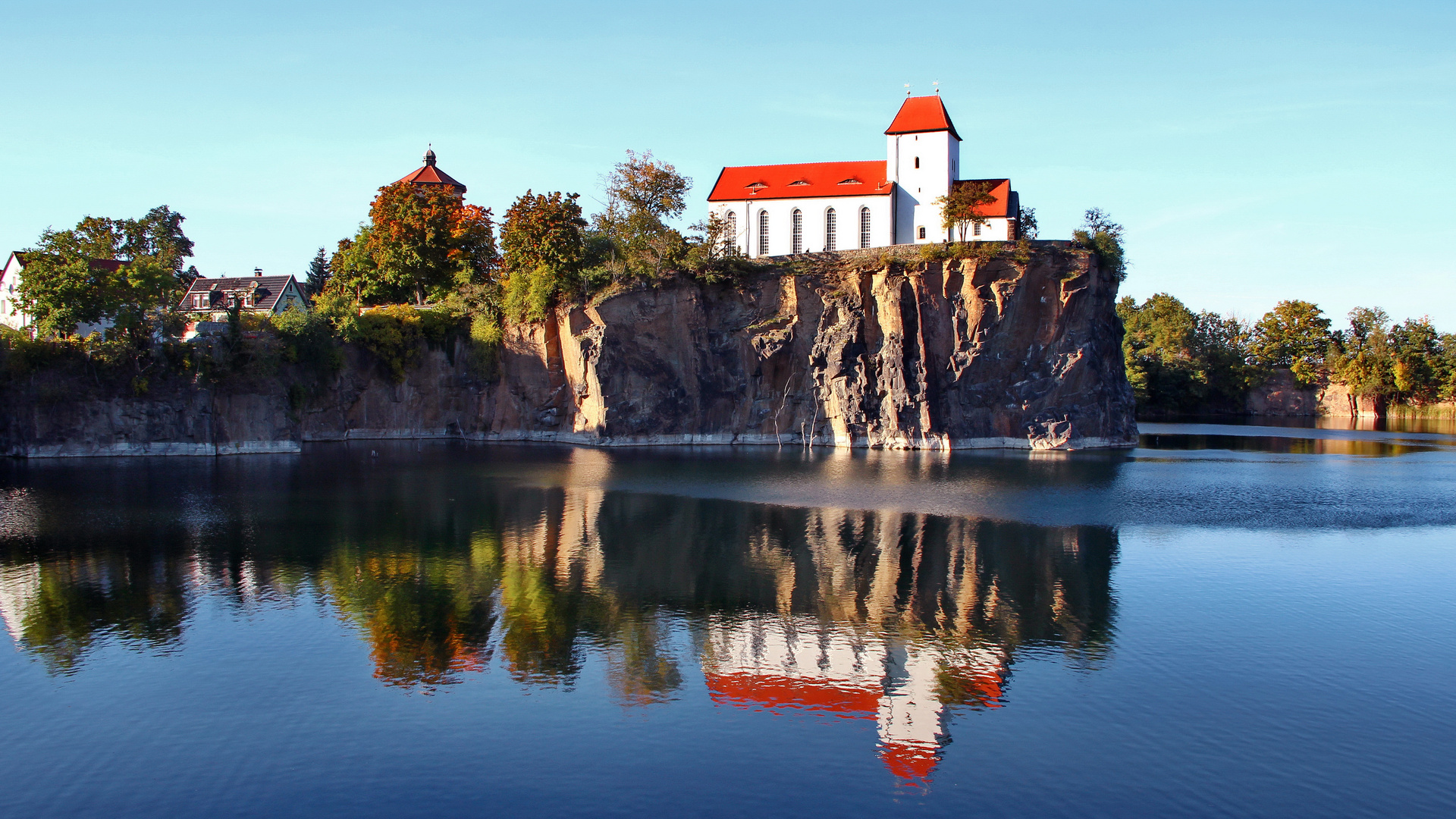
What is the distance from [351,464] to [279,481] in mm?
8976

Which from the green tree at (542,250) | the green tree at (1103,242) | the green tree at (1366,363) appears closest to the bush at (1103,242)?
the green tree at (1103,242)

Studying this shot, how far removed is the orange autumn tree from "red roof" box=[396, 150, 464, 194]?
8600mm

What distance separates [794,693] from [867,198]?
5923cm

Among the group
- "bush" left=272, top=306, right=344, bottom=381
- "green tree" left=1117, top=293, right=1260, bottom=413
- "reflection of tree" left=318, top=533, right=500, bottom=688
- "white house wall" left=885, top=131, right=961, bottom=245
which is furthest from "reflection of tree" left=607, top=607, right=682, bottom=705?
"green tree" left=1117, top=293, right=1260, bottom=413

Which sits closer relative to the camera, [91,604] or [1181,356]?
[91,604]

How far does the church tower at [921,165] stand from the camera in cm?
6994

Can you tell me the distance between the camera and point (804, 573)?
87.6 feet

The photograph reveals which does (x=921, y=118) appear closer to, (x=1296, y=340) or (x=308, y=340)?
(x=308, y=340)

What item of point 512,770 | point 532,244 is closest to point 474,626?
point 512,770

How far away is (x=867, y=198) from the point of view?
236 feet

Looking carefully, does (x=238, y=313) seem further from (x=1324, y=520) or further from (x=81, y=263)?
(x=1324, y=520)

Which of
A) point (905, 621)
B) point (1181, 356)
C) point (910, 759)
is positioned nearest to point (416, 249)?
point (905, 621)

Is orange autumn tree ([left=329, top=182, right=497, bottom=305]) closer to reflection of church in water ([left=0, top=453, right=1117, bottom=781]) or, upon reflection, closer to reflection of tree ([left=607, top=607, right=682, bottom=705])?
reflection of church in water ([left=0, top=453, right=1117, bottom=781])

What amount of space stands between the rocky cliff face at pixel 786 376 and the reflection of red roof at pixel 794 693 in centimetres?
4925
